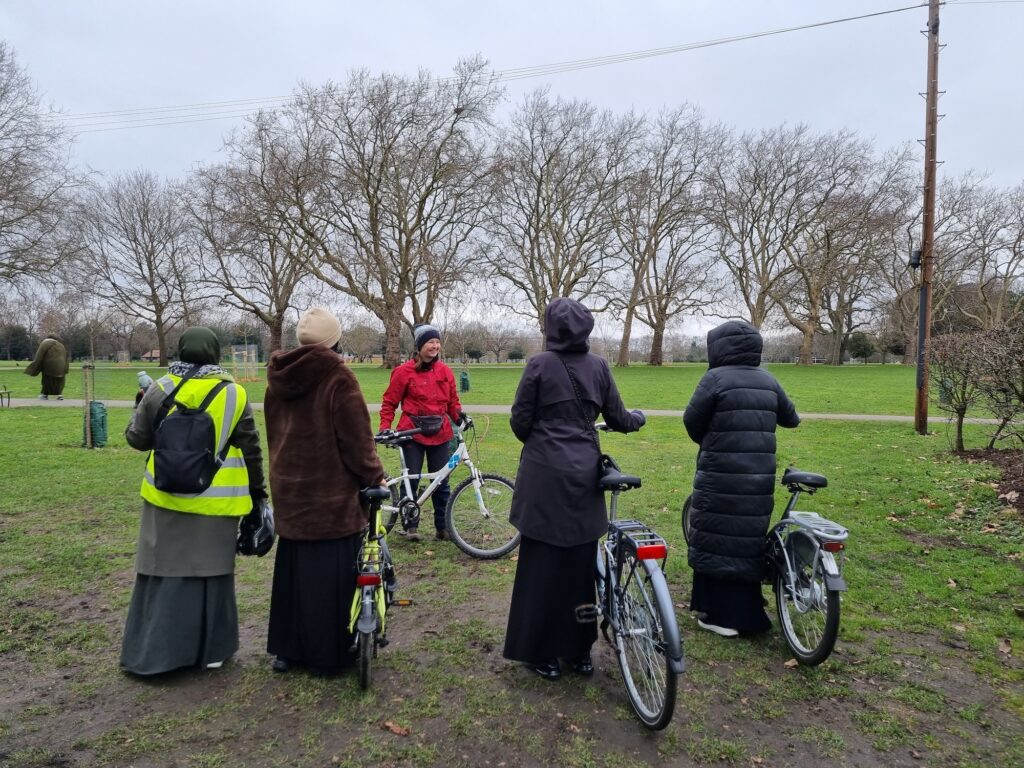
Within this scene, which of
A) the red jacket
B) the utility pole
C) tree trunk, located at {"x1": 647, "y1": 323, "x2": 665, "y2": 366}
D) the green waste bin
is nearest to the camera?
the red jacket

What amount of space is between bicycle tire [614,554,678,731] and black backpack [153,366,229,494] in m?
2.14

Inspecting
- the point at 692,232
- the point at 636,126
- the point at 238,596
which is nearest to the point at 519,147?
the point at 636,126

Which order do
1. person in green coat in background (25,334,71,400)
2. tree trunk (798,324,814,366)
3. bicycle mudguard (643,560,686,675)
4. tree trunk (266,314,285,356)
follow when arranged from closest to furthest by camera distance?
bicycle mudguard (643,560,686,675)
person in green coat in background (25,334,71,400)
tree trunk (266,314,285,356)
tree trunk (798,324,814,366)

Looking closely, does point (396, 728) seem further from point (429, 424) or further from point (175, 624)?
point (429, 424)

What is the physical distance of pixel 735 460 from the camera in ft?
11.8

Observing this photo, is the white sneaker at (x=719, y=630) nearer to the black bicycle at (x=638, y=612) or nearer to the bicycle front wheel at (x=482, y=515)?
the black bicycle at (x=638, y=612)

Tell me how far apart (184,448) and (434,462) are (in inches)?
108

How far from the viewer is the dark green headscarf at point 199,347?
10.6 feet

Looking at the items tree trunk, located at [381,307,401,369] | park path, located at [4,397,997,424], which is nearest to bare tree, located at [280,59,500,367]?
tree trunk, located at [381,307,401,369]

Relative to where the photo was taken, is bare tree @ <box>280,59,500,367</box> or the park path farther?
bare tree @ <box>280,59,500,367</box>

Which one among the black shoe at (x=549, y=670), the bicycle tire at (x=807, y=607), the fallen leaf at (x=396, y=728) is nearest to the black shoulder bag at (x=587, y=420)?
the black shoe at (x=549, y=670)

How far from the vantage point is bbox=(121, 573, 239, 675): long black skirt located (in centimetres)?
322

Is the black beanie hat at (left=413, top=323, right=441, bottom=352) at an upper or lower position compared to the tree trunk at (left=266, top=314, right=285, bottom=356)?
lower

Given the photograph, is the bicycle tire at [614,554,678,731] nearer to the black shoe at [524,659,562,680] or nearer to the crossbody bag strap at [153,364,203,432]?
the black shoe at [524,659,562,680]
